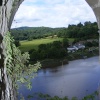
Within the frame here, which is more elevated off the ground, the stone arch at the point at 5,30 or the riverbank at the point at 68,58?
the stone arch at the point at 5,30

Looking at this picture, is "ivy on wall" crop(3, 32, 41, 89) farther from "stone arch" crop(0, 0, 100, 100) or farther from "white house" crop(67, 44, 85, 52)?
"white house" crop(67, 44, 85, 52)

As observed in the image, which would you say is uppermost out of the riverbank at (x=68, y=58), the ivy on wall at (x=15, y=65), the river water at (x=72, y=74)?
the ivy on wall at (x=15, y=65)

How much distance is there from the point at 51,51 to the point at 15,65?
6.26 metres

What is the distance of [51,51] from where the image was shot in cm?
805

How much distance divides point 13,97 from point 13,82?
0.35ft

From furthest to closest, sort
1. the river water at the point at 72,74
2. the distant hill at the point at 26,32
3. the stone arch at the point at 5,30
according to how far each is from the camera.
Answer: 1. the river water at the point at 72,74
2. the distant hill at the point at 26,32
3. the stone arch at the point at 5,30

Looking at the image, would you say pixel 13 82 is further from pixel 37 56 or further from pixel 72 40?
pixel 72 40

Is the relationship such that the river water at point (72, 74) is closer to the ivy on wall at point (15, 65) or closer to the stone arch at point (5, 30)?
the ivy on wall at point (15, 65)

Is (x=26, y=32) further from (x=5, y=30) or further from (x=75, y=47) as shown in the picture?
(x=75, y=47)

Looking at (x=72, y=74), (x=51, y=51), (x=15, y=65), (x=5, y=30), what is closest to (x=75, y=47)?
(x=72, y=74)

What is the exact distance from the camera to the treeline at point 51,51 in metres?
7.57

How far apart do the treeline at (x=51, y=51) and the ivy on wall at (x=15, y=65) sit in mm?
5297

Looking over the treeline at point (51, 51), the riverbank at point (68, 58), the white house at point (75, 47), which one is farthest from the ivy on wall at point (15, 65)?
the white house at point (75, 47)

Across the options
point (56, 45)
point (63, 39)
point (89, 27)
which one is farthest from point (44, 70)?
point (89, 27)
